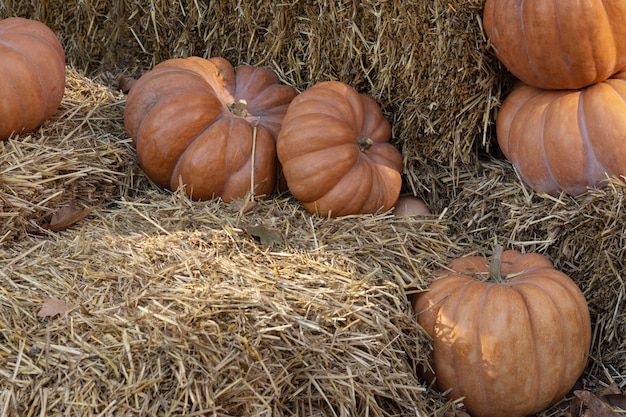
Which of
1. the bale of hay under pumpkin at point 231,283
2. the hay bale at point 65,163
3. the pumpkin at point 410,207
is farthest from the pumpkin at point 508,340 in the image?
the hay bale at point 65,163

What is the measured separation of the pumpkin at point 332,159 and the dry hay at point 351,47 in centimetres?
26

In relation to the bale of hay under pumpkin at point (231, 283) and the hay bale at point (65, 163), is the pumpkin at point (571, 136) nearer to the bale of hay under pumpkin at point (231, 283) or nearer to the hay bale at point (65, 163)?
the bale of hay under pumpkin at point (231, 283)

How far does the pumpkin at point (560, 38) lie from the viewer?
342cm

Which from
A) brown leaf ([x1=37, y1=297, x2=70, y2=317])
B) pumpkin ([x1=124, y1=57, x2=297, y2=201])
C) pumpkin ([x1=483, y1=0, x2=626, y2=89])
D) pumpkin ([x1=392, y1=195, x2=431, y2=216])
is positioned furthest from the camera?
pumpkin ([x1=392, y1=195, x2=431, y2=216])

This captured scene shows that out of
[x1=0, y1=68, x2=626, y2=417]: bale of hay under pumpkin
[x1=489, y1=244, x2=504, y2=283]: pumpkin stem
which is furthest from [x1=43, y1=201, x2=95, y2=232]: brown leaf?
[x1=489, y1=244, x2=504, y2=283]: pumpkin stem

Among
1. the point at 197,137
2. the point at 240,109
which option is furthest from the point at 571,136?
the point at 197,137

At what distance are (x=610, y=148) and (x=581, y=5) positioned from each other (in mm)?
588

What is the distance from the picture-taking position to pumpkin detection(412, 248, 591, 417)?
319cm

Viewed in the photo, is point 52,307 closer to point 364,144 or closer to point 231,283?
point 231,283

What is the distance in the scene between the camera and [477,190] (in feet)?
13.0

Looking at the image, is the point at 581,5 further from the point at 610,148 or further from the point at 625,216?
the point at 625,216

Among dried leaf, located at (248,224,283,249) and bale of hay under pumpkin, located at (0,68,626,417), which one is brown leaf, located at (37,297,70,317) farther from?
dried leaf, located at (248,224,283,249)

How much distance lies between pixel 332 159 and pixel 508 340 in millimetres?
1144

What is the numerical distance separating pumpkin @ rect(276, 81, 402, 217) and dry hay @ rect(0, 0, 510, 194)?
10.1 inches
